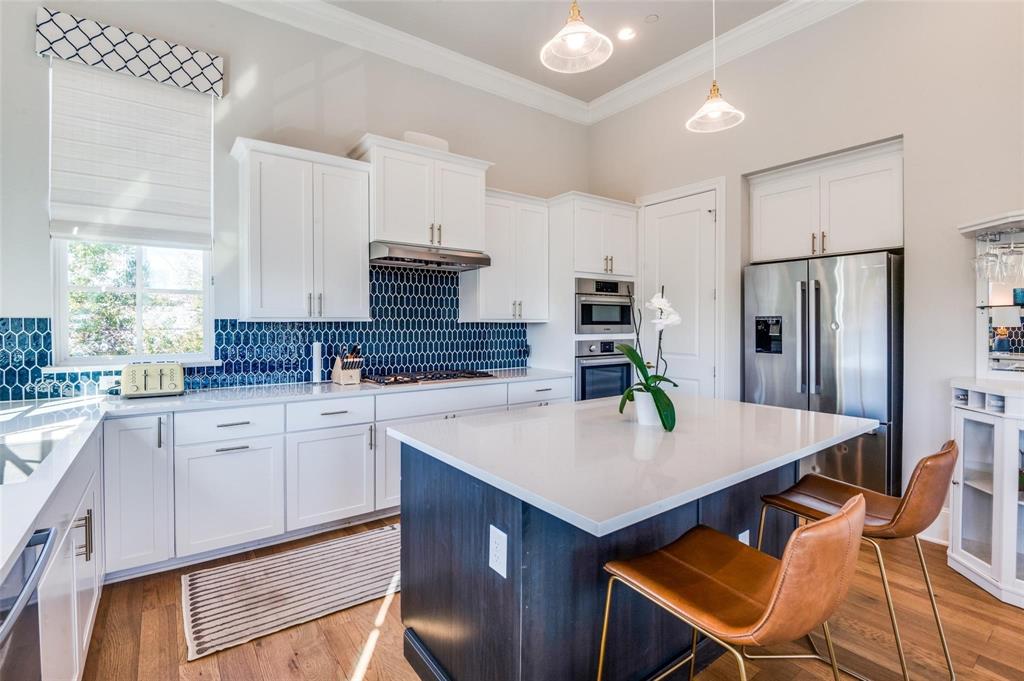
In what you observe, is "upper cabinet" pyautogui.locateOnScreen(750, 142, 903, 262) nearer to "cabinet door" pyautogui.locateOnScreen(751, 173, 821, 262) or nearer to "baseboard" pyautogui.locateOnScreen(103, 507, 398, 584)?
"cabinet door" pyautogui.locateOnScreen(751, 173, 821, 262)

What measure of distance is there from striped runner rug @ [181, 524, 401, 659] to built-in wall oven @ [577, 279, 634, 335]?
226 centimetres

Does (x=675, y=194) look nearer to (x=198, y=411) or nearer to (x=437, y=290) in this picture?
(x=437, y=290)

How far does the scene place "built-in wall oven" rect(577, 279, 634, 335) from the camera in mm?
4168

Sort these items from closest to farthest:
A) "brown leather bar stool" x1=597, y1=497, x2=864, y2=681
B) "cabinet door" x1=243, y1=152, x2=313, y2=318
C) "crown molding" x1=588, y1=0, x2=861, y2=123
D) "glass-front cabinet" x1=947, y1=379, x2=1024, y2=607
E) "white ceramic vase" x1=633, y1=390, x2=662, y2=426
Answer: "brown leather bar stool" x1=597, y1=497, x2=864, y2=681 → "white ceramic vase" x1=633, y1=390, x2=662, y2=426 → "glass-front cabinet" x1=947, y1=379, x2=1024, y2=607 → "cabinet door" x1=243, y1=152, x2=313, y2=318 → "crown molding" x1=588, y1=0, x2=861, y2=123

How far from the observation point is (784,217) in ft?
12.3

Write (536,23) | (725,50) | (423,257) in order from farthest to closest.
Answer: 1. (725,50)
2. (536,23)
3. (423,257)

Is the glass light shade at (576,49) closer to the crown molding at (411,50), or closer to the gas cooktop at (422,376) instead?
the gas cooktop at (422,376)

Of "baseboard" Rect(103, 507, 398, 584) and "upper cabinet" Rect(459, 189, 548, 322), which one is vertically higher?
"upper cabinet" Rect(459, 189, 548, 322)

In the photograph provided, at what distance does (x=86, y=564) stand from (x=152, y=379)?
3.93ft

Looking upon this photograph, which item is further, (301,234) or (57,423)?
(301,234)

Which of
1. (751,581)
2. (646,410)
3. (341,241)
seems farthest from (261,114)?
(751,581)

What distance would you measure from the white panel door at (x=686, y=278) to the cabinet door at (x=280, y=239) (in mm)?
2833

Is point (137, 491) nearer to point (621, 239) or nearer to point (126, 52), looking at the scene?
point (126, 52)

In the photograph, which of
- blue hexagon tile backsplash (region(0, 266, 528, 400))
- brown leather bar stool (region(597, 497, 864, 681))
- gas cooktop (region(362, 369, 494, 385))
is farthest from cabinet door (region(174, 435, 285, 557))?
brown leather bar stool (region(597, 497, 864, 681))
